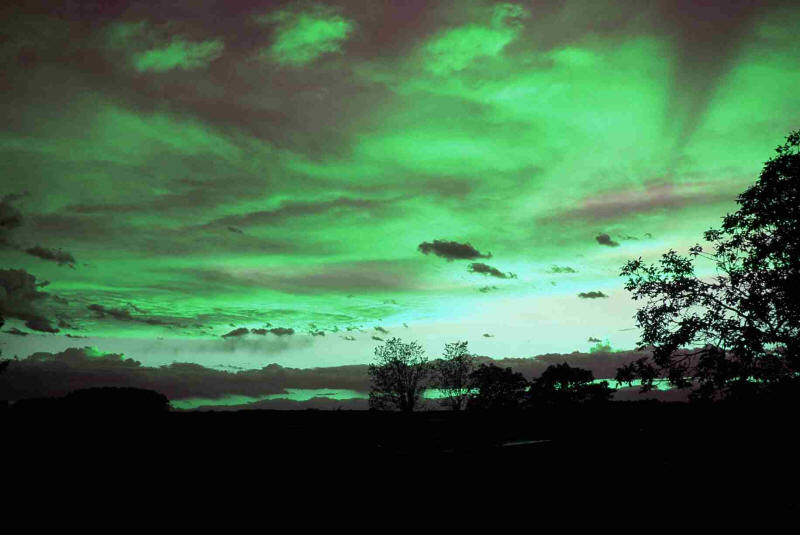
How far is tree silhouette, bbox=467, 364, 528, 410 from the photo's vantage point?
79.0m

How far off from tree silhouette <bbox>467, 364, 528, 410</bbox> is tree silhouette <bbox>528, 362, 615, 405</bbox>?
92.4 inches

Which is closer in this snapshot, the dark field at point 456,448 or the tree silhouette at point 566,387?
the dark field at point 456,448

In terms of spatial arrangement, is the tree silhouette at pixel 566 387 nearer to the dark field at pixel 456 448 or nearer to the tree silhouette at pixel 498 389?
the tree silhouette at pixel 498 389

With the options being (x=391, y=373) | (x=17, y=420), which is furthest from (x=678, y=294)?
(x=391, y=373)

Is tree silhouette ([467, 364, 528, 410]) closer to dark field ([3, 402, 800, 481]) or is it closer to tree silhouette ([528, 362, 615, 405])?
tree silhouette ([528, 362, 615, 405])

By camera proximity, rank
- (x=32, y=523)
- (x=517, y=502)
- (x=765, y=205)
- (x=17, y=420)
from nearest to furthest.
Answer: (x=32, y=523) < (x=517, y=502) < (x=17, y=420) < (x=765, y=205)

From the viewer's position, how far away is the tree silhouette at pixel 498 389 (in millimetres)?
79000

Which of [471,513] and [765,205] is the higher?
[765,205]

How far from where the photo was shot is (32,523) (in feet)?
35.8

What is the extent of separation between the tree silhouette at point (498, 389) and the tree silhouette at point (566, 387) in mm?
2346

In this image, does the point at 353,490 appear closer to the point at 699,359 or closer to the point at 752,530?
the point at 752,530

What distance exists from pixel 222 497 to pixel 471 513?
22.6 feet

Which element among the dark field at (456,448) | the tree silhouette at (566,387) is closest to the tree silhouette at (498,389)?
the tree silhouette at (566,387)

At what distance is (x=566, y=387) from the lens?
74.9 m
